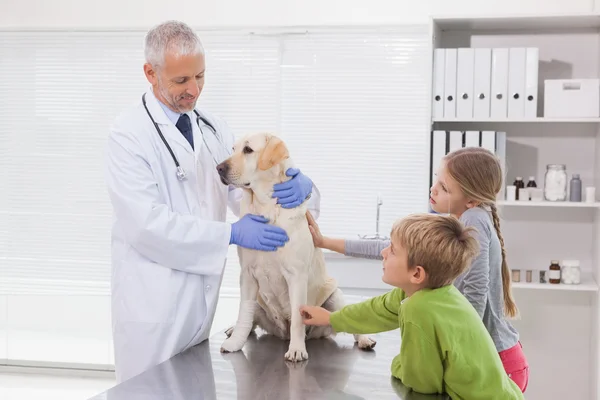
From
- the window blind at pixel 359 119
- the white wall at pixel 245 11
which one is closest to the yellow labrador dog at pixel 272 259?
the window blind at pixel 359 119

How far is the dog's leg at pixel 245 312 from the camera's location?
5.88 feet

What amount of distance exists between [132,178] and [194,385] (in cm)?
60

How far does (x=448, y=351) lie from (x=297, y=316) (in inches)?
17.6

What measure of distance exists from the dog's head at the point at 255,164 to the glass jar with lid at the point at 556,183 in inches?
83.1

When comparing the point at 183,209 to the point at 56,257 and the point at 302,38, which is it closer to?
the point at 302,38

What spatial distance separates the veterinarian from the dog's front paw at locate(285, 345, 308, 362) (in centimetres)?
28

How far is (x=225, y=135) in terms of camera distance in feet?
7.20

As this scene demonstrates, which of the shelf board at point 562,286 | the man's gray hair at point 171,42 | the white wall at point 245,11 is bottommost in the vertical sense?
the shelf board at point 562,286

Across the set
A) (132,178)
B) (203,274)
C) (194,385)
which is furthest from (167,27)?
(194,385)

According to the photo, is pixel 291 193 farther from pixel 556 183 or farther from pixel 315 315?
pixel 556 183

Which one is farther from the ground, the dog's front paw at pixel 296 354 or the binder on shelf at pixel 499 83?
the binder on shelf at pixel 499 83

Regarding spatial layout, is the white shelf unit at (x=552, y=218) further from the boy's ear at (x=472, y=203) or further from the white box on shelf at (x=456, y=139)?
the boy's ear at (x=472, y=203)

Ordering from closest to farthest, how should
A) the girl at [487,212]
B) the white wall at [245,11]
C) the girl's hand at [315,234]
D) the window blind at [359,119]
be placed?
the girl at [487,212] → the girl's hand at [315,234] → the white wall at [245,11] → the window blind at [359,119]

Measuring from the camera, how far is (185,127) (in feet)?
6.75
